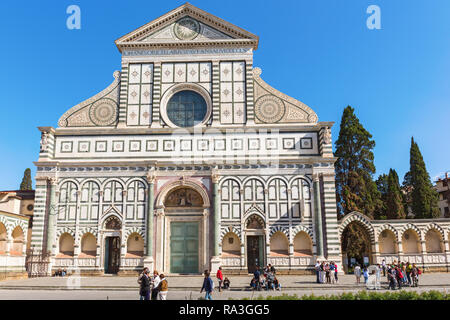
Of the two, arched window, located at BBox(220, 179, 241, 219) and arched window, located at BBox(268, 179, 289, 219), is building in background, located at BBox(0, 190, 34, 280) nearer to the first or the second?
arched window, located at BBox(220, 179, 241, 219)

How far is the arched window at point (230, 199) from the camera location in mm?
27594

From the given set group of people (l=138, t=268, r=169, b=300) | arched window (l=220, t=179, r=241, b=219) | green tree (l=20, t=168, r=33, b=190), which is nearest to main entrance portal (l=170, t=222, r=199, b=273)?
arched window (l=220, t=179, r=241, b=219)

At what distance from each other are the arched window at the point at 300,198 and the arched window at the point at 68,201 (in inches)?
581

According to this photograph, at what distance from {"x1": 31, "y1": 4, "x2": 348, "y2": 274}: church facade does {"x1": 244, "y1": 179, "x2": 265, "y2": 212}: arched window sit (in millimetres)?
68

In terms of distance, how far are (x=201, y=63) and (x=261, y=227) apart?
12.6 m

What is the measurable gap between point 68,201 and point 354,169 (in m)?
24.5

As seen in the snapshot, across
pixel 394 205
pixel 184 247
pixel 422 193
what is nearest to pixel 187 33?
pixel 184 247

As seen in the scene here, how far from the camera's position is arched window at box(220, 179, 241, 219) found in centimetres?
2759

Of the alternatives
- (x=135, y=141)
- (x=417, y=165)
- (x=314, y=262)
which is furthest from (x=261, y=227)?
(x=417, y=165)

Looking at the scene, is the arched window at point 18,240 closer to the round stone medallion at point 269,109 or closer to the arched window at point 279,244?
the arched window at point 279,244

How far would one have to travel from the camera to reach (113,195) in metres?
28.0

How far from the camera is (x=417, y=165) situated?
134 ft

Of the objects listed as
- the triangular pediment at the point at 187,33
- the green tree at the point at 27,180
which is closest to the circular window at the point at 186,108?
the triangular pediment at the point at 187,33
